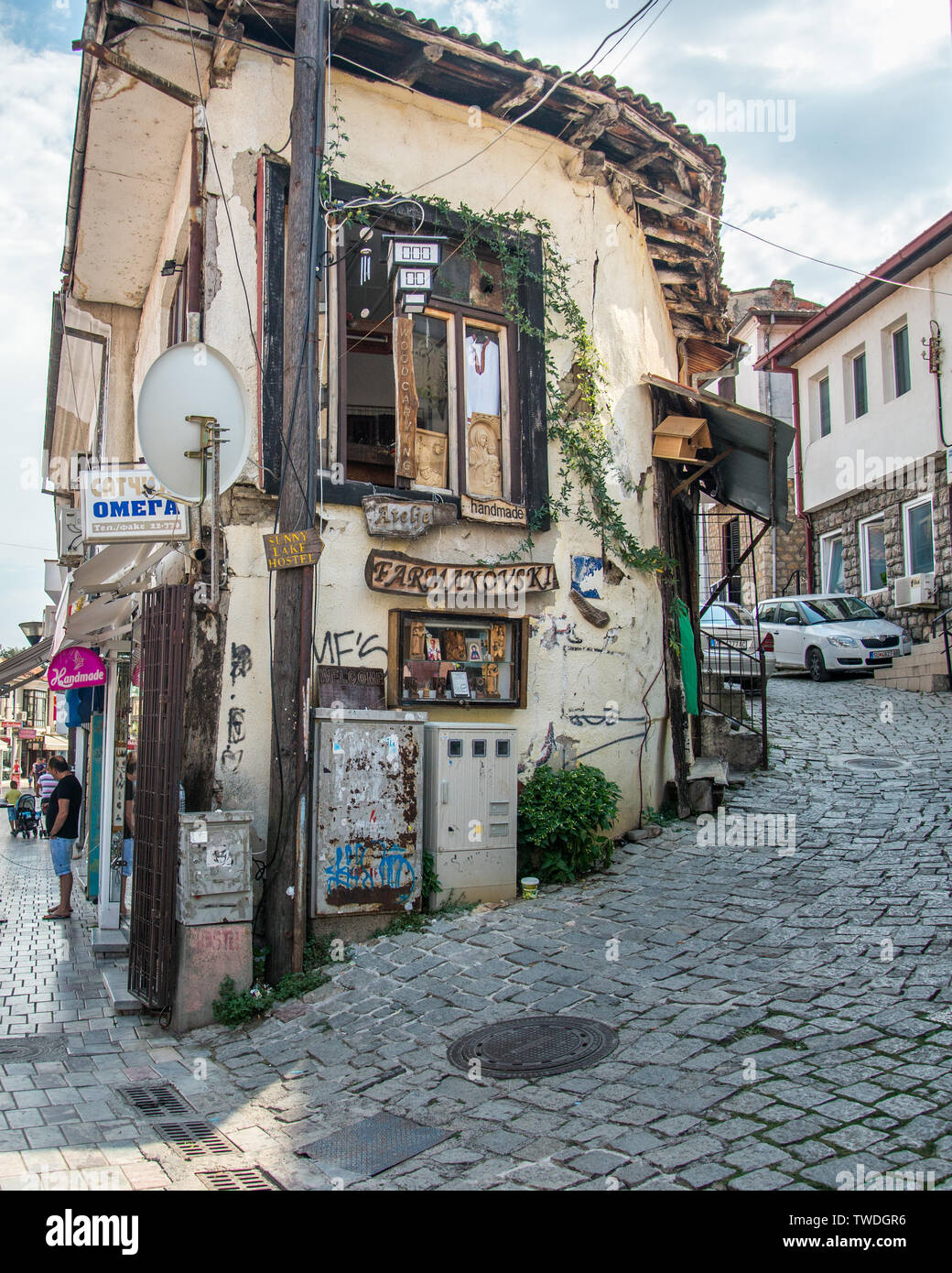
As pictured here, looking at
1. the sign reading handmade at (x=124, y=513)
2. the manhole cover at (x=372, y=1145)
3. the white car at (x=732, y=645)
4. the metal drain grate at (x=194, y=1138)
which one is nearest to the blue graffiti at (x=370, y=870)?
the metal drain grate at (x=194, y=1138)

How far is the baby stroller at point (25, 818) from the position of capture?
26.7 meters

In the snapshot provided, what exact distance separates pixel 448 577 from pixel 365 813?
Answer: 2.33 meters

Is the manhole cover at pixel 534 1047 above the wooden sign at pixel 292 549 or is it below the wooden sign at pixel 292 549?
below

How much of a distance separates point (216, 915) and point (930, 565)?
55.2ft

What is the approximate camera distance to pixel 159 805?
7.20 meters

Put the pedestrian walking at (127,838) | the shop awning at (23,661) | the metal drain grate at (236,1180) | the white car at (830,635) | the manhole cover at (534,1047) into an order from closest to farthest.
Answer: the metal drain grate at (236,1180), the manhole cover at (534,1047), the pedestrian walking at (127,838), the shop awning at (23,661), the white car at (830,635)

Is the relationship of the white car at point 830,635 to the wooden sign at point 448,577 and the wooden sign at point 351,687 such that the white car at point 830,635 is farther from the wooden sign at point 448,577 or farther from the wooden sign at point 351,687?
the wooden sign at point 351,687

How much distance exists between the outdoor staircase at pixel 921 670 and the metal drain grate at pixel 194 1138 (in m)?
14.9

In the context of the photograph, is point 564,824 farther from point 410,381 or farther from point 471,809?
point 410,381

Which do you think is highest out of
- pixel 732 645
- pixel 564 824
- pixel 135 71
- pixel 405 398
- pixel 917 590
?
pixel 135 71

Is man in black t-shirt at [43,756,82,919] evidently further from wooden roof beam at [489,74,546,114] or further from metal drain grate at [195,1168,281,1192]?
wooden roof beam at [489,74,546,114]

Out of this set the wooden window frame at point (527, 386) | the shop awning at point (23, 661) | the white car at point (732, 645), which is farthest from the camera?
the shop awning at point (23, 661)

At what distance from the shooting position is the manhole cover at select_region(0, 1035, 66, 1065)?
20.0ft

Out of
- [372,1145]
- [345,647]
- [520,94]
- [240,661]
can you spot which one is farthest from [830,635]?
[372,1145]
